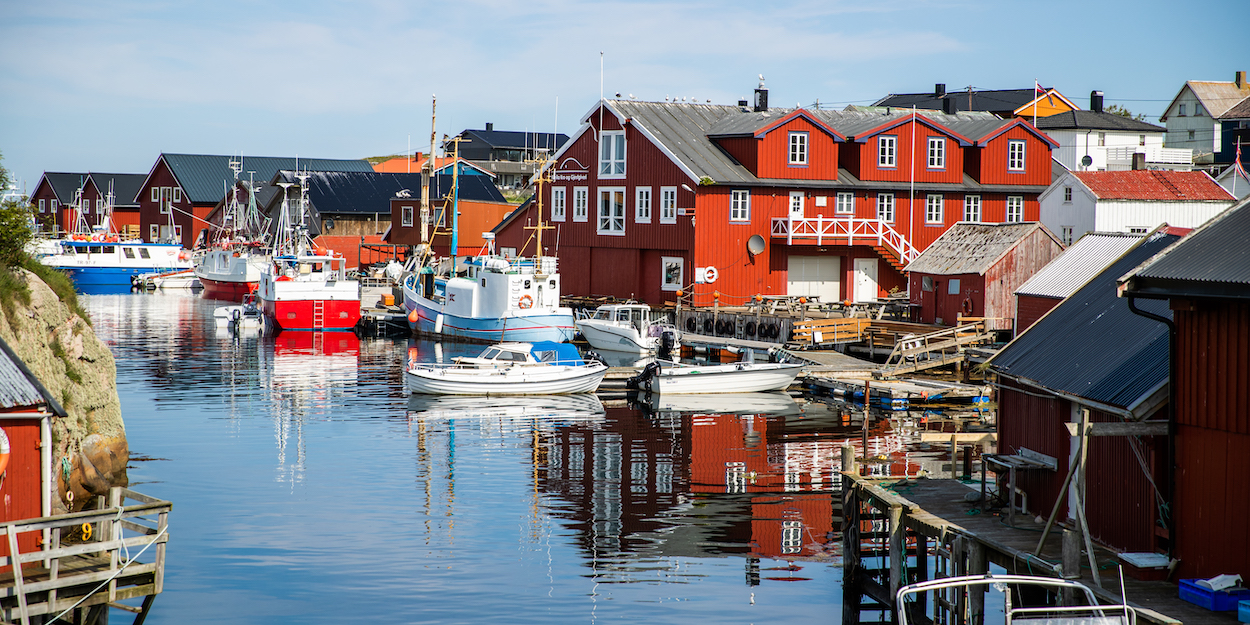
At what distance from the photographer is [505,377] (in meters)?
38.1

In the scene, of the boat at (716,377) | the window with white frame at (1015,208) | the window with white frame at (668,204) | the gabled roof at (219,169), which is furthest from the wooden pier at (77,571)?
the gabled roof at (219,169)

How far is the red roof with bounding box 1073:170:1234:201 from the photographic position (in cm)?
5712

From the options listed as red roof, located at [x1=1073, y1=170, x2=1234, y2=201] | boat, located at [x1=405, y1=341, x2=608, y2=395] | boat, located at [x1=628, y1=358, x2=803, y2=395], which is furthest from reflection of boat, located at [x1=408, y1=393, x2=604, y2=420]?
red roof, located at [x1=1073, y1=170, x2=1234, y2=201]

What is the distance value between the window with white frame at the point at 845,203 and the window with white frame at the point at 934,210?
408 centimetres

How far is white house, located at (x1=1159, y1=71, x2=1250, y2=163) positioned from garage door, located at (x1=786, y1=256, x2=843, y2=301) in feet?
158

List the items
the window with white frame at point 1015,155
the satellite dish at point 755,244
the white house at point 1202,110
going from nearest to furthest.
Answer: the satellite dish at point 755,244
the window with white frame at point 1015,155
the white house at point 1202,110

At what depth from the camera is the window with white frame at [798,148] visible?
180ft

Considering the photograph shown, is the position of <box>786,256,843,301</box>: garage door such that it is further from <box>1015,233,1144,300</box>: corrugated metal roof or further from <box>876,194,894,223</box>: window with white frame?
<box>1015,233,1144,300</box>: corrugated metal roof

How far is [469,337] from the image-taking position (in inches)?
2165

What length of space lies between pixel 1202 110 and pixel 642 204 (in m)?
58.7

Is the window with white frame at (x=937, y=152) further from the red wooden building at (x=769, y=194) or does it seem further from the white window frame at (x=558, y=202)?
the white window frame at (x=558, y=202)

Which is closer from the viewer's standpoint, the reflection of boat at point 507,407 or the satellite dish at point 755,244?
the reflection of boat at point 507,407

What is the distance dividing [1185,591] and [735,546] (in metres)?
9.44

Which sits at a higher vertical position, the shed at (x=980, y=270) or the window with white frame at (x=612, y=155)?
the window with white frame at (x=612, y=155)
